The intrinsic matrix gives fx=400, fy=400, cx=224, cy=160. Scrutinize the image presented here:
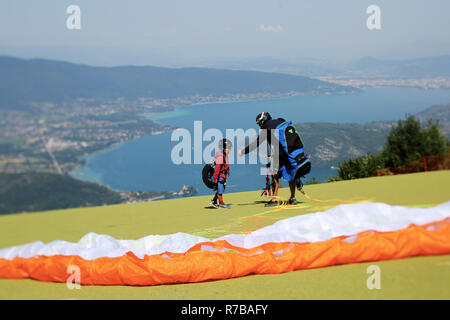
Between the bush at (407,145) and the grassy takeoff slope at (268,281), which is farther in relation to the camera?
the bush at (407,145)

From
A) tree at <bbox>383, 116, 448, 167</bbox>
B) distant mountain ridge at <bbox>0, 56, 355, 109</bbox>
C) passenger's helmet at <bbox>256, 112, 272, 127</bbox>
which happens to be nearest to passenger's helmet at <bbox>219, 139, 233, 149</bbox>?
passenger's helmet at <bbox>256, 112, 272, 127</bbox>

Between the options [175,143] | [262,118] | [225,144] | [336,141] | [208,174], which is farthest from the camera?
[175,143]

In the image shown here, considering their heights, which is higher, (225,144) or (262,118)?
(262,118)

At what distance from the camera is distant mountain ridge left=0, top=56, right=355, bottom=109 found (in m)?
62.5

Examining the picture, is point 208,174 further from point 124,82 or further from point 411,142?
point 124,82

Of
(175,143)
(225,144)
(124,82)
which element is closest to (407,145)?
(225,144)

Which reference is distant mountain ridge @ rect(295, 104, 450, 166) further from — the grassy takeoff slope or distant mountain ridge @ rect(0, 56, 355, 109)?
the grassy takeoff slope

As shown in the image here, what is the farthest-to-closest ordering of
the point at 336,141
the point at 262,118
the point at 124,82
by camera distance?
the point at 124,82 → the point at 336,141 → the point at 262,118

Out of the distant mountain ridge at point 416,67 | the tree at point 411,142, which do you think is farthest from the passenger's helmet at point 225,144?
the distant mountain ridge at point 416,67

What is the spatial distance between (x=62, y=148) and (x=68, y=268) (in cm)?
5540

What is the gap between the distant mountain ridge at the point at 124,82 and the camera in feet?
205

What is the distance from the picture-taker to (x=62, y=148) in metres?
55.7

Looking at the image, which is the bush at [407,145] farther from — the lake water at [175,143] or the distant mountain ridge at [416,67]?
the distant mountain ridge at [416,67]

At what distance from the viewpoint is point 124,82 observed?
104375 millimetres
